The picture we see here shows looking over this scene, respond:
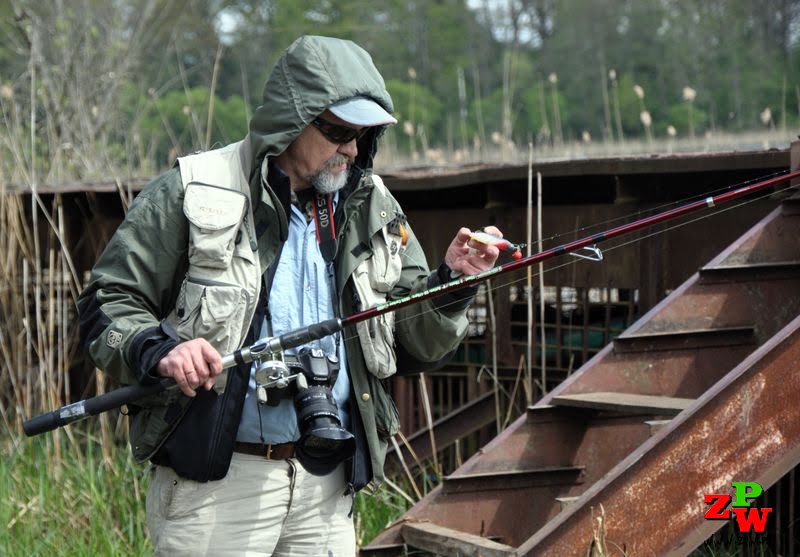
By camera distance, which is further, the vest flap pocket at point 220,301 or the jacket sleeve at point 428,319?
the jacket sleeve at point 428,319

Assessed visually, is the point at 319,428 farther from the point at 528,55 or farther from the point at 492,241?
the point at 528,55

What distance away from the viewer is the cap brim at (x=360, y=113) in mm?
3379

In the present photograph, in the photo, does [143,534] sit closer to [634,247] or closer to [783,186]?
[634,247]

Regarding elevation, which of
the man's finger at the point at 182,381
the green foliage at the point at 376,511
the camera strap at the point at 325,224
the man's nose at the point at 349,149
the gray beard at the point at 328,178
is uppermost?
the man's nose at the point at 349,149

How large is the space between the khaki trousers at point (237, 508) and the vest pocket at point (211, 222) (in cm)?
57

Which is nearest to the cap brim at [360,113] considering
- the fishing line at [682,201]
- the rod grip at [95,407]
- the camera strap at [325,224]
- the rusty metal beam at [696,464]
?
the camera strap at [325,224]

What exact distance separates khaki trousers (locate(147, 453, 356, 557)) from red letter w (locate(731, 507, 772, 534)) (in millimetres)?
1486

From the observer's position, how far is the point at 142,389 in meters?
3.19

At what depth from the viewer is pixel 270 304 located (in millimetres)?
3408

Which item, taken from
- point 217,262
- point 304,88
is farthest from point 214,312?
point 304,88

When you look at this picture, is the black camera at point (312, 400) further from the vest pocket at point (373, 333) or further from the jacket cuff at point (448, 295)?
the jacket cuff at point (448, 295)

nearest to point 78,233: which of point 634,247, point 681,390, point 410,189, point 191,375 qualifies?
point 410,189

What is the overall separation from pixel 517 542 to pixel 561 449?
415mm

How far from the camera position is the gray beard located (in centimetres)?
344
